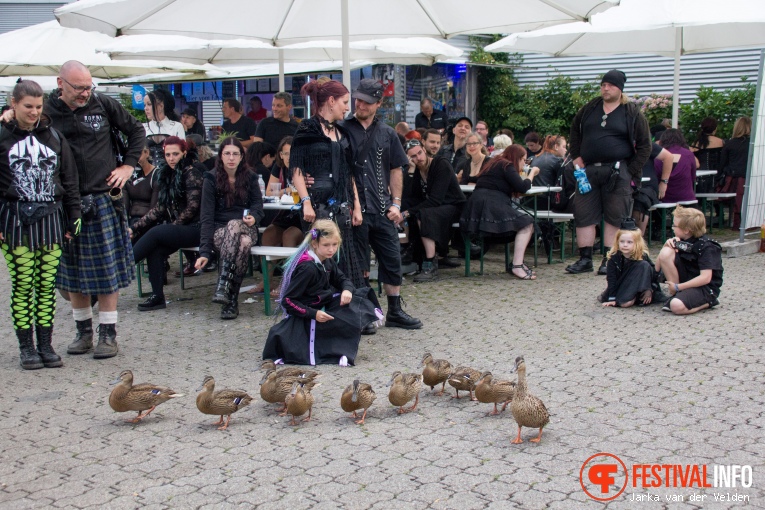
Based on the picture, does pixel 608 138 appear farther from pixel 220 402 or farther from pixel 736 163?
pixel 220 402

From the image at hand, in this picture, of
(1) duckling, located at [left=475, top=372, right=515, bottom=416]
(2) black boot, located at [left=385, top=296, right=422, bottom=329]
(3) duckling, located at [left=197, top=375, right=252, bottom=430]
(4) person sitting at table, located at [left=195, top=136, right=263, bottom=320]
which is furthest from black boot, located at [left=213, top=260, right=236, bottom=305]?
(1) duckling, located at [left=475, top=372, right=515, bottom=416]

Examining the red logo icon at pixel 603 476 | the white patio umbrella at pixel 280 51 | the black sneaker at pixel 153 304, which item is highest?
the white patio umbrella at pixel 280 51

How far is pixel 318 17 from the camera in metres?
9.66

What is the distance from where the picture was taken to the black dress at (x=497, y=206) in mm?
9672

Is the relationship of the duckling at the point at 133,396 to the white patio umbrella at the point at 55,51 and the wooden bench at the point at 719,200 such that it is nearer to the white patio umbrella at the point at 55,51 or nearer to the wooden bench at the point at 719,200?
the white patio umbrella at the point at 55,51

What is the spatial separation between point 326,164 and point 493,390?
2.63 m

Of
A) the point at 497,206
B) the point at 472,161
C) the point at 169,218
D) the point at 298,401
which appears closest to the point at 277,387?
the point at 298,401

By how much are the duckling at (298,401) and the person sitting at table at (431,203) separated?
15.3ft

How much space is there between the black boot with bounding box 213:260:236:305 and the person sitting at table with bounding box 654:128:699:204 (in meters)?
6.42

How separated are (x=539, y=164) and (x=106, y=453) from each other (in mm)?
8098

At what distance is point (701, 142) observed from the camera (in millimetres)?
14414

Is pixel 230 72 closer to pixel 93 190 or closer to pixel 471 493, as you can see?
pixel 93 190

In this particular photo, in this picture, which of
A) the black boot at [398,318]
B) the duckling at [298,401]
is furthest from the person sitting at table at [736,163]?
the duckling at [298,401]

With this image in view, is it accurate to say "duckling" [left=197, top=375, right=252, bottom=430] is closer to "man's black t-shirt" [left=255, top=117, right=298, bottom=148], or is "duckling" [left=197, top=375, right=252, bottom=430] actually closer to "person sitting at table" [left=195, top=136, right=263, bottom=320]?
"person sitting at table" [left=195, top=136, right=263, bottom=320]
